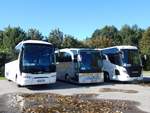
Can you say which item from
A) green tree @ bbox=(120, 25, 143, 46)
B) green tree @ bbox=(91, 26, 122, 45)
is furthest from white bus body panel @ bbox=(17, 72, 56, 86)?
green tree @ bbox=(91, 26, 122, 45)

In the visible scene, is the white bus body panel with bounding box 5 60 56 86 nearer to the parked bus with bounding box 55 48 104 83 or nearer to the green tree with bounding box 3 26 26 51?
the parked bus with bounding box 55 48 104 83

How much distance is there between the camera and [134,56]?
87.6ft

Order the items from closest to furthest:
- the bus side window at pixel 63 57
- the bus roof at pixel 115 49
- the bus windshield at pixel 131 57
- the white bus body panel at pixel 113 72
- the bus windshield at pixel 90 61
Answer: the bus windshield at pixel 90 61 < the white bus body panel at pixel 113 72 < the bus windshield at pixel 131 57 < the bus side window at pixel 63 57 < the bus roof at pixel 115 49

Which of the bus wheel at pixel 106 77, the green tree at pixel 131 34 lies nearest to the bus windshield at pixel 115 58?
the bus wheel at pixel 106 77

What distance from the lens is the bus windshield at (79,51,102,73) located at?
2485cm

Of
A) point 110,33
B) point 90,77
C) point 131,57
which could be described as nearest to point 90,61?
point 90,77

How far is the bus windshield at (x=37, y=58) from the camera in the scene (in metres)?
22.0

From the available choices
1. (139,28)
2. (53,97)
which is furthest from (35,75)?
(139,28)

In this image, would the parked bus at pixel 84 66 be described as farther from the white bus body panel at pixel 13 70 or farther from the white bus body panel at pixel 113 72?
the white bus body panel at pixel 13 70

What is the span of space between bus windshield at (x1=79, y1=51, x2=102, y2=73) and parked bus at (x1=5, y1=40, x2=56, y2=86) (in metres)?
2.74

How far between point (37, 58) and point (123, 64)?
6649 millimetres

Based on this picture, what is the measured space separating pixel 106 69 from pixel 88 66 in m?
3.24

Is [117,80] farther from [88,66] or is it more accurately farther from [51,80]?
[51,80]

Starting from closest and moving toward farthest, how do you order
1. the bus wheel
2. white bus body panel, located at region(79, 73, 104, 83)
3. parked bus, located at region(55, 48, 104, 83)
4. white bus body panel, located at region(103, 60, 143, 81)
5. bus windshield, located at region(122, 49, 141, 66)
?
white bus body panel, located at region(79, 73, 104, 83) < parked bus, located at region(55, 48, 104, 83) < white bus body panel, located at region(103, 60, 143, 81) < bus windshield, located at region(122, 49, 141, 66) < the bus wheel
